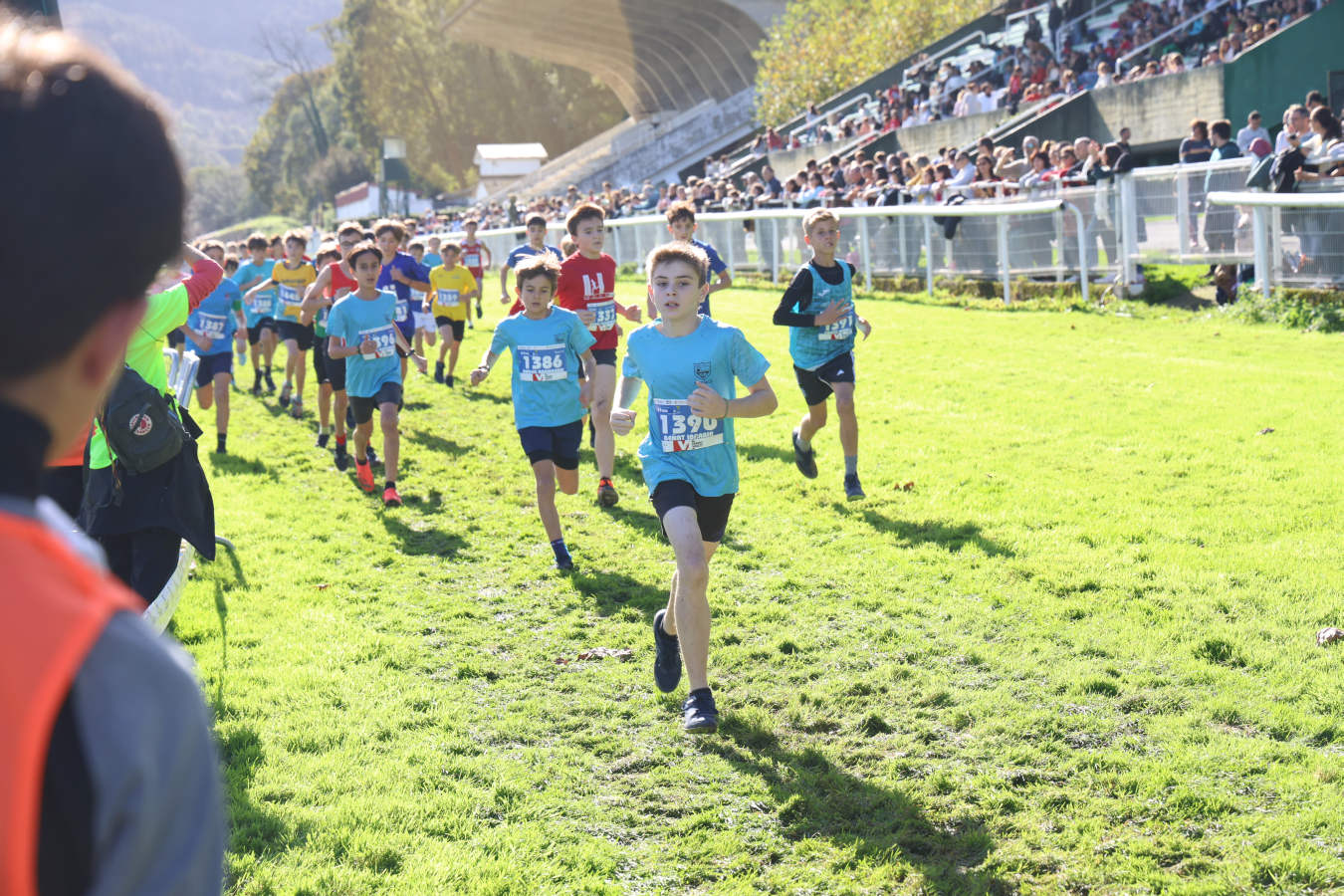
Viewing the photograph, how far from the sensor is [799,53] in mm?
47344

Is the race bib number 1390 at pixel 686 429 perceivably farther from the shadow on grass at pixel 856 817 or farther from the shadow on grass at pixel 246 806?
the shadow on grass at pixel 246 806

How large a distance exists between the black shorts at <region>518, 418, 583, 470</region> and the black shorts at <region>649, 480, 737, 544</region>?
2.86m

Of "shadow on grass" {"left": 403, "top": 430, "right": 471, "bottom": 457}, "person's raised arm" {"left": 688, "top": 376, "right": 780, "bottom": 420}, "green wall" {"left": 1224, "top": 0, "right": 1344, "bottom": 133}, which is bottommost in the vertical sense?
"shadow on grass" {"left": 403, "top": 430, "right": 471, "bottom": 457}

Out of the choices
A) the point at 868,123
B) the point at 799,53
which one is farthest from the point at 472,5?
the point at 868,123

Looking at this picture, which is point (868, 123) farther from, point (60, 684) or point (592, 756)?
point (60, 684)

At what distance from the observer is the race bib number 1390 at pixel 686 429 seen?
5.91 meters

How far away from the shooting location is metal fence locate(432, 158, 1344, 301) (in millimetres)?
15469

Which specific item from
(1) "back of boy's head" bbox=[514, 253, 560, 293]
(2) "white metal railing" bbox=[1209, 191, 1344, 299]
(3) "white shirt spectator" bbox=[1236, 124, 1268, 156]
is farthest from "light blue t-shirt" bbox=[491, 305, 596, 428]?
(3) "white shirt spectator" bbox=[1236, 124, 1268, 156]

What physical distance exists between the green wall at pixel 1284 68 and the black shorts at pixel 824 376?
58.0ft

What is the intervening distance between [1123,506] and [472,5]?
72.9 m

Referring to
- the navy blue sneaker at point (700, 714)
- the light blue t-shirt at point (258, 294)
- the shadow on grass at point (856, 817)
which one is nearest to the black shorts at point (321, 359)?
the light blue t-shirt at point (258, 294)

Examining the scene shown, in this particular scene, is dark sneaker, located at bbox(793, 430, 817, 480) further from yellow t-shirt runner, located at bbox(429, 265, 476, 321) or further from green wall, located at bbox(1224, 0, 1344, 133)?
green wall, located at bbox(1224, 0, 1344, 133)

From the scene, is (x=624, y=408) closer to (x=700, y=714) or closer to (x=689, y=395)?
(x=689, y=395)

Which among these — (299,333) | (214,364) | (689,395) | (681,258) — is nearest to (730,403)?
(689,395)
